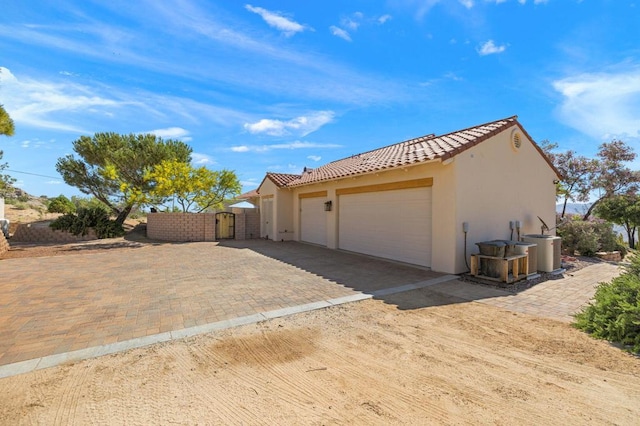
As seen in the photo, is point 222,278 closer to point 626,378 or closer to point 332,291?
point 332,291

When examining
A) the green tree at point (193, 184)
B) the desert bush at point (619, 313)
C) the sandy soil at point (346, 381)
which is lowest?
the sandy soil at point (346, 381)

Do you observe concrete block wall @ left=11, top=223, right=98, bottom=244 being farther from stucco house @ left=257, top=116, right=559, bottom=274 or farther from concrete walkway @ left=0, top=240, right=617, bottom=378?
stucco house @ left=257, top=116, right=559, bottom=274

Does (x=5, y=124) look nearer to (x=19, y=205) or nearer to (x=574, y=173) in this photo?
(x=19, y=205)

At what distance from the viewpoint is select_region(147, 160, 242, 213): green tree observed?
1634 cm

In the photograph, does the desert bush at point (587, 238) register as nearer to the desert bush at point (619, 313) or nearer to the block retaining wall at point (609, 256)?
the block retaining wall at point (609, 256)

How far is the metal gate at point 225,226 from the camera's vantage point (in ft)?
62.3

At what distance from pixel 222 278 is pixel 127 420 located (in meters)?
5.67

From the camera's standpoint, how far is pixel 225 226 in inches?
760

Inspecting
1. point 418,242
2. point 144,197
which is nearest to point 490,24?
point 418,242

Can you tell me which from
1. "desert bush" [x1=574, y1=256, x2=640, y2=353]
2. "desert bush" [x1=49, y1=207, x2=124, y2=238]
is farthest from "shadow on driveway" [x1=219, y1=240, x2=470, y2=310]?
"desert bush" [x1=49, y1=207, x2=124, y2=238]

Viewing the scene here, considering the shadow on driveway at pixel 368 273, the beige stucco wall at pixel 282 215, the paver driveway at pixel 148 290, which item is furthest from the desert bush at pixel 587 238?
the beige stucco wall at pixel 282 215

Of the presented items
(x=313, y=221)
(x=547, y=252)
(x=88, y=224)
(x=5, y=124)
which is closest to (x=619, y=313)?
(x=547, y=252)

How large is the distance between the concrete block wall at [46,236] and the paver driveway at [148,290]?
24.5ft

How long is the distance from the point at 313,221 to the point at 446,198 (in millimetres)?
8611
